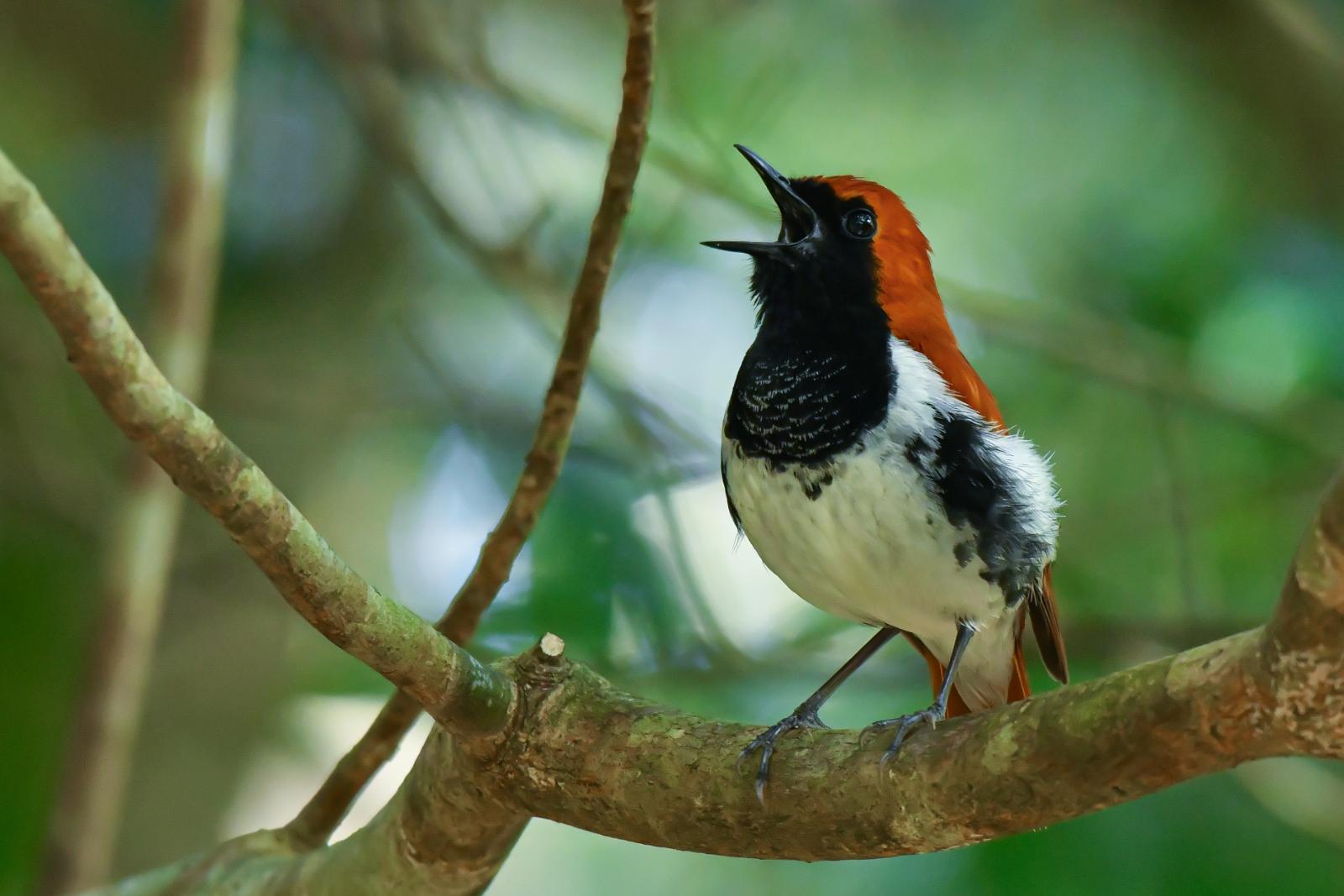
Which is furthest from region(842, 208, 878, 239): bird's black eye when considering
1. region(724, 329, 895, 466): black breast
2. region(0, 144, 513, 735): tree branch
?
region(0, 144, 513, 735): tree branch

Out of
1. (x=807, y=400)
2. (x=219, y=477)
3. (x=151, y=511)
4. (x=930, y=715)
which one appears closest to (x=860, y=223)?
(x=807, y=400)

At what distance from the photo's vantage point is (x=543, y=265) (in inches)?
183

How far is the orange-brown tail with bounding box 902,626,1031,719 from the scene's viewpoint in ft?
10.8

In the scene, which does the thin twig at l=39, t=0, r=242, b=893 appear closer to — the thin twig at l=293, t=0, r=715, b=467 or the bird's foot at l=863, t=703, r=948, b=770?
the thin twig at l=293, t=0, r=715, b=467

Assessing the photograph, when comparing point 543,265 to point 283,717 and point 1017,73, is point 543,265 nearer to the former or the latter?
point 283,717

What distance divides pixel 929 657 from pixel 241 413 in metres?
2.49

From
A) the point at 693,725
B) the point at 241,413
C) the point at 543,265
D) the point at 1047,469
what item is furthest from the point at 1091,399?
the point at 693,725

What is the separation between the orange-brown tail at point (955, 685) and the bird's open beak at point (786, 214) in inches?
36.9

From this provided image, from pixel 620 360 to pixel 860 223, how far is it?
5.42ft

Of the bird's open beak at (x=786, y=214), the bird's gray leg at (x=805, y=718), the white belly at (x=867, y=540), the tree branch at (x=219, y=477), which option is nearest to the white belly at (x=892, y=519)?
the white belly at (x=867, y=540)

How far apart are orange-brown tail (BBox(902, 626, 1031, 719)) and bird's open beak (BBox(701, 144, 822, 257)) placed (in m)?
0.94

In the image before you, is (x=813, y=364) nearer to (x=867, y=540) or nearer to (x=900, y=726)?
(x=867, y=540)

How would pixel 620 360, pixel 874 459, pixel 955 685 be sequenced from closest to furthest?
pixel 874 459 → pixel 955 685 → pixel 620 360

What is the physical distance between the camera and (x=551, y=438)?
8.87 ft
